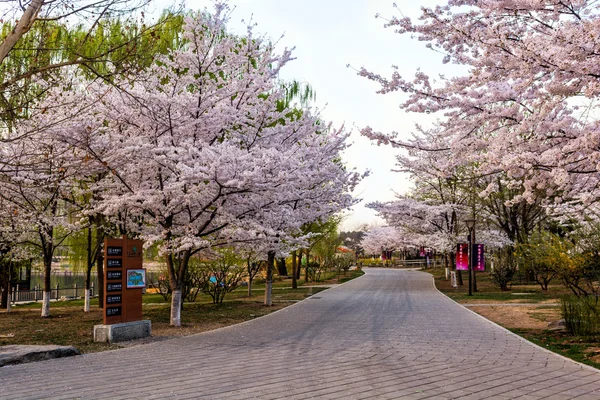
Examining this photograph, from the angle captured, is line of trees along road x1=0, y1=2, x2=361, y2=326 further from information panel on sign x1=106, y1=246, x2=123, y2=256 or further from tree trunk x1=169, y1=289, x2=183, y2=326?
information panel on sign x1=106, y1=246, x2=123, y2=256

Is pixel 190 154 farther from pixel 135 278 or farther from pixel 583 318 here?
pixel 583 318

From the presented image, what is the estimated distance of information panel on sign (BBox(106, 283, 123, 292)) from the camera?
11.4m

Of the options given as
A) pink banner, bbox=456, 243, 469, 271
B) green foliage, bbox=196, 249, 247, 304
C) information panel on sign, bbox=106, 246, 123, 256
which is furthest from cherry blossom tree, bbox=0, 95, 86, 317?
pink banner, bbox=456, 243, 469, 271

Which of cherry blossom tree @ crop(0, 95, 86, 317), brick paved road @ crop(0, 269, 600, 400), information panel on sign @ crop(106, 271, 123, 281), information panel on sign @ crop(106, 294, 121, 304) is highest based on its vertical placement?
cherry blossom tree @ crop(0, 95, 86, 317)

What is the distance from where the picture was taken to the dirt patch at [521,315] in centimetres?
1343

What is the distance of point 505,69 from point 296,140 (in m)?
12.2

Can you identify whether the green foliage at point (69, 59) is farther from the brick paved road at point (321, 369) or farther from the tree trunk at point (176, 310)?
the tree trunk at point (176, 310)

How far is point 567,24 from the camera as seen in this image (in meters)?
7.27

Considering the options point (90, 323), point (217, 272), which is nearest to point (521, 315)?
point (217, 272)

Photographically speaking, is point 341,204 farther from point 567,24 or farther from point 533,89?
point 567,24

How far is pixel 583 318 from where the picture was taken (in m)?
11.0

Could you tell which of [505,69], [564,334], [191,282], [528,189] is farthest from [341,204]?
[505,69]

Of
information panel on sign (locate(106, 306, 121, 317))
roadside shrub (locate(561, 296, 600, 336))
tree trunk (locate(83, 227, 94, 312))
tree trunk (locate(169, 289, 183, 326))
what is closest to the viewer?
roadside shrub (locate(561, 296, 600, 336))

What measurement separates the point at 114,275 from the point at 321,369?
6.34m
